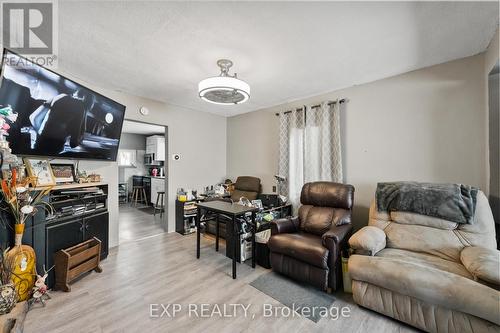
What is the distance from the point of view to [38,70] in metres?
1.92

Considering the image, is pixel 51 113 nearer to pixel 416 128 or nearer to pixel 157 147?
pixel 416 128

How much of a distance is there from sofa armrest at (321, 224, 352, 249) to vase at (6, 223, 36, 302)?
279cm

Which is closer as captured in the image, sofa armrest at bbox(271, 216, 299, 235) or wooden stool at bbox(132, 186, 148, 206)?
sofa armrest at bbox(271, 216, 299, 235)

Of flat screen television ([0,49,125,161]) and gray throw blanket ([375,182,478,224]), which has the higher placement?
flat screen television ([0,49,125,161])

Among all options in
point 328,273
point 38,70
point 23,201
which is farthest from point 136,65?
point 328,273

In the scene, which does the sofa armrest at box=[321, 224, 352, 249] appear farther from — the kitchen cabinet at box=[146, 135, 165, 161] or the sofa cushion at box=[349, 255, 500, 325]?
the kitchen cabinet at box=[146, 135, 165, 161]

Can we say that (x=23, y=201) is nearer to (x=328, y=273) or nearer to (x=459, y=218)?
(x=328, y=273)

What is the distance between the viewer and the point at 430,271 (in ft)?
5.33

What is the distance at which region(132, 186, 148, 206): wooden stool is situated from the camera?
6555mm

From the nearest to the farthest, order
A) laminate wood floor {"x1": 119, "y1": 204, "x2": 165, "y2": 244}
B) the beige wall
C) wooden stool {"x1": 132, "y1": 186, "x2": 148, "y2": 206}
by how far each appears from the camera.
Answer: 1. the beige wall
2. laminate wood floor {"x1": 119, "y1": 204, "x2": 165, "y2": 244}
3. wooden stool {"x1": 132, "y1": 186, "x2": 148, "y2": 206}

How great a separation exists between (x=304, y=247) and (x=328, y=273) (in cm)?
33

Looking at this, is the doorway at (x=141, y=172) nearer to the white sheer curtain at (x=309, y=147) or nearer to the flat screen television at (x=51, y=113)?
the flat screen television at (x=51, y=113)

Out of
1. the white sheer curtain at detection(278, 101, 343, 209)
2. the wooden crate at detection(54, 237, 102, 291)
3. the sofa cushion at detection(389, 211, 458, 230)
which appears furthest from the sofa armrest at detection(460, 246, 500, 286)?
the wooden crate at detection(54, 237, 102, 291)

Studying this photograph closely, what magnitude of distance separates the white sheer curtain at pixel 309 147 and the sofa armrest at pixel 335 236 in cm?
90
